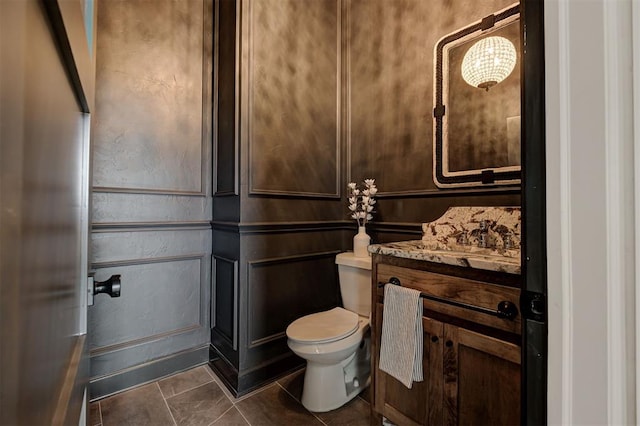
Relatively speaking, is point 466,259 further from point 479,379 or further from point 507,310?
point 479,379

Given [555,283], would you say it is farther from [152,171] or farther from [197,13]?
[197,13]

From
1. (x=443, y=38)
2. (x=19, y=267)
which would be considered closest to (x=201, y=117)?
(x=443, y=38)

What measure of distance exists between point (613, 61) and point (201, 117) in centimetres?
221

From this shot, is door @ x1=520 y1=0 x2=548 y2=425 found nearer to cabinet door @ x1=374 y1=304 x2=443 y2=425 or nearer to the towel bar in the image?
the towel bar

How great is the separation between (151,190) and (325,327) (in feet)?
4.65

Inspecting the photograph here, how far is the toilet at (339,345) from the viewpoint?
1.58 meters

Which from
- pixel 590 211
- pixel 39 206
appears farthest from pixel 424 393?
pixel 39 206

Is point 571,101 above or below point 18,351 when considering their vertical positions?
above

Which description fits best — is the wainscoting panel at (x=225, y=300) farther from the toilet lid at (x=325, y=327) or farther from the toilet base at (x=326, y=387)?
the toilet base at (x=326, y=387)

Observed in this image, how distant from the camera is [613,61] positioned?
1.27 feet

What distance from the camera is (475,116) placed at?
1.70m

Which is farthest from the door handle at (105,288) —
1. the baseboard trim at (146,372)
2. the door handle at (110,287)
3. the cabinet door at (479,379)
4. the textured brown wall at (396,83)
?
the textured brown wall at (396,83)

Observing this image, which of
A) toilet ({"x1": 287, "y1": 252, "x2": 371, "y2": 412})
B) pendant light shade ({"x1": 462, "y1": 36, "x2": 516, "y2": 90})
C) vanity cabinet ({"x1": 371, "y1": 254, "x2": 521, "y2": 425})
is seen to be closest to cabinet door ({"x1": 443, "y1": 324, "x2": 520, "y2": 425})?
vanity cabinet ({"x1": 371, "y1": 254, "x2": 521, "y2": 425})

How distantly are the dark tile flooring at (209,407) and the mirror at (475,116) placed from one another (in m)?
1.49
